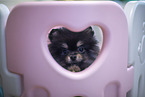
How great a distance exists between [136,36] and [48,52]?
0.53m

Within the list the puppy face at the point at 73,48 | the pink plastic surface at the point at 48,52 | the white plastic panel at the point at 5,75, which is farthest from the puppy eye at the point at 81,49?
the white plastic panel at the point at 5,75

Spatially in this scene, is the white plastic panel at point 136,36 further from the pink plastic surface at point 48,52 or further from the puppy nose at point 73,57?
the puppy nose at point 73,57

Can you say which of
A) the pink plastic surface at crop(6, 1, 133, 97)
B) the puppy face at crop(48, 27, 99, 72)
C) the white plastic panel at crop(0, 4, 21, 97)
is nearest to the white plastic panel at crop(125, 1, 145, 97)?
the pink plastic surface at crop(6, 1, 133, 97)

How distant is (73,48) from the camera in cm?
102

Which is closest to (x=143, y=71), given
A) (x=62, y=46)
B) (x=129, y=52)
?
(x=129, y=52)

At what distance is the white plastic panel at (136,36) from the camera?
87 cm

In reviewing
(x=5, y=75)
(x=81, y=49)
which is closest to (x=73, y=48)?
(x=81, y=49)

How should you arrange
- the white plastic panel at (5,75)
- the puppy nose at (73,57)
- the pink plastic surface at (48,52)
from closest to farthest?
1. the pink plastic surface at (48,52)
2. the white plastic panel at (5,75)
3. the puppy nose at (73,57)

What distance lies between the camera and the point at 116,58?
769mm

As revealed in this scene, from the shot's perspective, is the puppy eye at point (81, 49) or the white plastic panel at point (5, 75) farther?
the puppy eye at point (81, 49)

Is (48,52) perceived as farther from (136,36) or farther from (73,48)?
(136,36)

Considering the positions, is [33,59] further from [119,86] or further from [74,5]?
[119,86]

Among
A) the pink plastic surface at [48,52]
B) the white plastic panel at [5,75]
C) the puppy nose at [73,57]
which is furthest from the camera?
the puppy nose at [73,57]

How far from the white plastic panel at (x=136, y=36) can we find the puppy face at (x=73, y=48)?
0.30 metres
